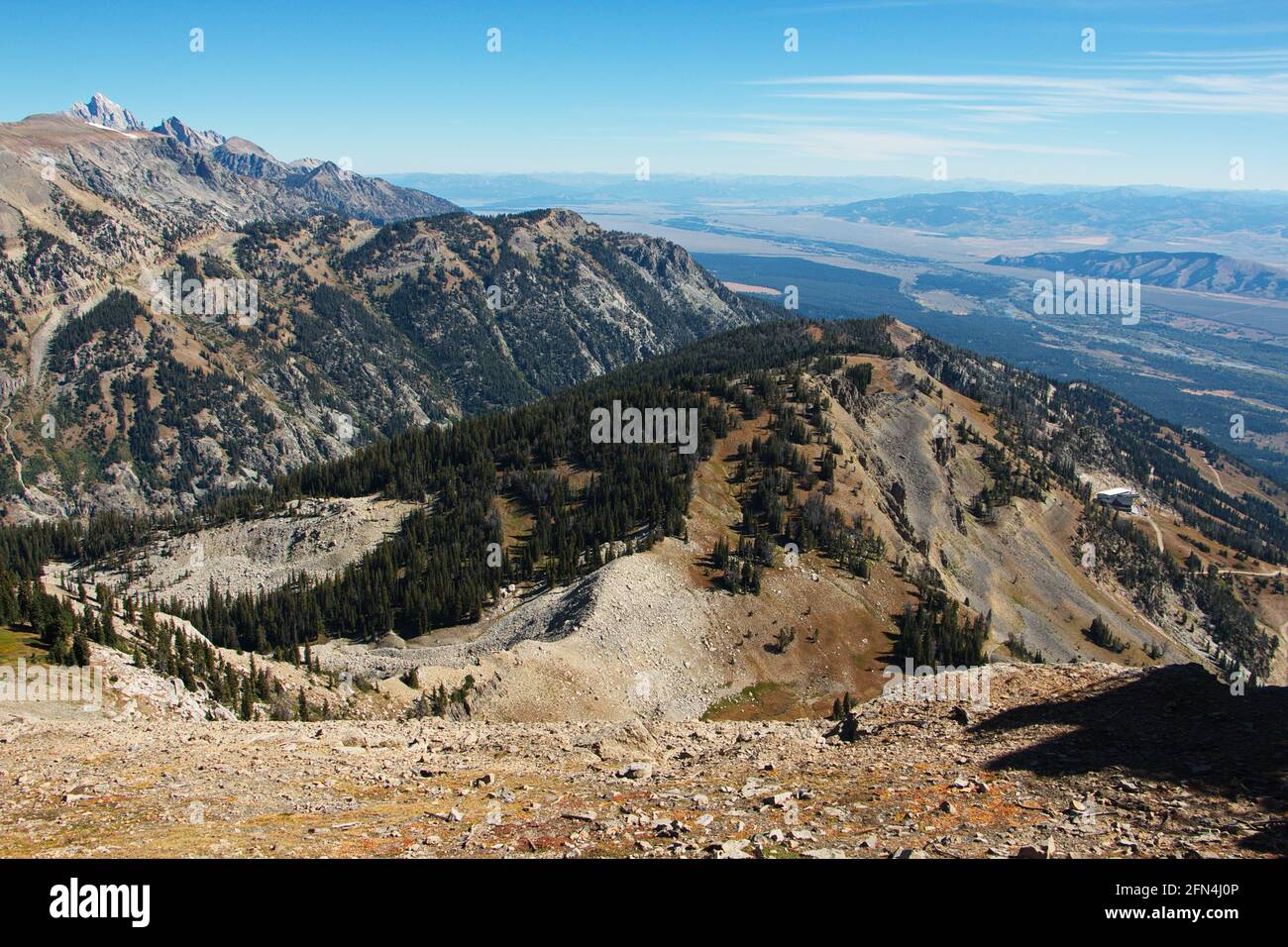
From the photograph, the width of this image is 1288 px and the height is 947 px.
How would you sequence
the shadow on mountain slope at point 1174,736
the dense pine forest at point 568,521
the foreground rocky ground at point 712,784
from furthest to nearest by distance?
the dense pine forest at point 568,521, the shadow on mountain slope at point 1174,736, the foreground rocky ground at point 712,784

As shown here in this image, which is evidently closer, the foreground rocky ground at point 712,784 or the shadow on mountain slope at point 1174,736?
the foreground rocky ground at point 712,784

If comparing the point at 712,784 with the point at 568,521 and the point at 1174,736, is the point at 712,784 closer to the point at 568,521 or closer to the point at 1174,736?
the point at 1174,736

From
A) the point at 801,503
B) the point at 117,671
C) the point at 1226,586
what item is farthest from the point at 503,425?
the point at 1226,586

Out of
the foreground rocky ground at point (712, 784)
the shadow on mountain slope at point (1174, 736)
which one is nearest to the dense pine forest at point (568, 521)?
the foreground rocky ground at point (712, 784)

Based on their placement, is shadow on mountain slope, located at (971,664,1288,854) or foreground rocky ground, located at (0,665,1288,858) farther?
shadow on mountain slope, located at (971,664,1288,854)

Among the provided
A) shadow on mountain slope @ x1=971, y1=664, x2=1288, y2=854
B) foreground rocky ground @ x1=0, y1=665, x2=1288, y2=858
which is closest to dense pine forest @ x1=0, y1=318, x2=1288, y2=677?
foreground rocky ground @ x1=0, y1=665, x2=1288, y2=858

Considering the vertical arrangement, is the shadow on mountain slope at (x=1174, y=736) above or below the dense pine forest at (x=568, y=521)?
above

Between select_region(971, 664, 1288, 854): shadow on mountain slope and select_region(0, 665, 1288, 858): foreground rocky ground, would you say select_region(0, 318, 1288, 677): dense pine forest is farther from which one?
select_region(971, 664, 1288, 854): shadow on mountain slope

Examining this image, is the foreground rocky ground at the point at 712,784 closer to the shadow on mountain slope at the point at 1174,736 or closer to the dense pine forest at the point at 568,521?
the shadow on mountain slope at the point at 1174,736
